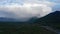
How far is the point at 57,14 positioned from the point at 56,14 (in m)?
1.74

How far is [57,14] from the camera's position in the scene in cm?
19738

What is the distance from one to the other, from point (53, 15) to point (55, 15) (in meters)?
1.83

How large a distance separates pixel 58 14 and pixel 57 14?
1.03 m

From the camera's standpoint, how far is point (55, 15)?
192m

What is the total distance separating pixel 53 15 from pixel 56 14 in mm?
5142

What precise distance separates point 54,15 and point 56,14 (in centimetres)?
513

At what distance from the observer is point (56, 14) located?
19600 centimetres

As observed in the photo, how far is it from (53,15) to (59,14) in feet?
25.6

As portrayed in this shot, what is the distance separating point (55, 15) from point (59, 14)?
6.26 meters

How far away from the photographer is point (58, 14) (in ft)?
646

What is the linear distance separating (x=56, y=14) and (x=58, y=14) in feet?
6.63

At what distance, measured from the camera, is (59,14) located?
646 ft
